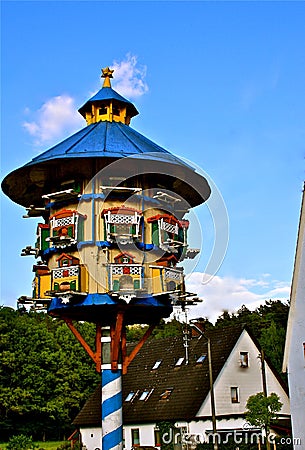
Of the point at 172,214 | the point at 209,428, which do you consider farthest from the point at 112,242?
the point at 209,428

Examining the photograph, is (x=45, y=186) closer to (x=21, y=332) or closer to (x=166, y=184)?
(x=166, y=184)

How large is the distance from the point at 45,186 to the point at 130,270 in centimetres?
347

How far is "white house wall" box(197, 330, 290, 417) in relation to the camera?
25484 millimetres

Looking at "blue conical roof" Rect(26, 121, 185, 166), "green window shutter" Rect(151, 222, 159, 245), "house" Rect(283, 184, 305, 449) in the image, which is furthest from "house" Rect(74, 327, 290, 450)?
"blue conical roof" Rect(26, 121, 185, 166)

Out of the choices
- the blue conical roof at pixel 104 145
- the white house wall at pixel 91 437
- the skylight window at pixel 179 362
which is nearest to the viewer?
the blue conical roof at pixel 104 145

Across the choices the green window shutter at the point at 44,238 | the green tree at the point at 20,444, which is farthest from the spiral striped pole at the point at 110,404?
the green tree at the point at 20,444

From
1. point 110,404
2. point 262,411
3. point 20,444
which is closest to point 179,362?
point 20,444

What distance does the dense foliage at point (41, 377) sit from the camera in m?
40.2

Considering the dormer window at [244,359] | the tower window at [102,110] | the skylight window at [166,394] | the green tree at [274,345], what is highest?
the tower window at [102,110]

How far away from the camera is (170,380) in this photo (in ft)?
90.5

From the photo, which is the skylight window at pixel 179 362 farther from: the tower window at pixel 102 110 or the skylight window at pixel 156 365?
the tower window at pixel 102 110

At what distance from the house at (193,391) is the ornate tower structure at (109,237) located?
7536 mm

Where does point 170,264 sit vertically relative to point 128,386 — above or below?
above

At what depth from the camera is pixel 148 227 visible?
17203 millimetres
